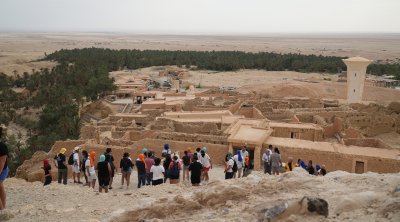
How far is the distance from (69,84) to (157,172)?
41540mm

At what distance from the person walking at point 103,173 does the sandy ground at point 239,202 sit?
1347mm

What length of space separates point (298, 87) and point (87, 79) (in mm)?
24787

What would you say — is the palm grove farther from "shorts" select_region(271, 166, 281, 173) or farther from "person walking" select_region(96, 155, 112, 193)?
"shorts" select_region(271, 166, 281, 173)

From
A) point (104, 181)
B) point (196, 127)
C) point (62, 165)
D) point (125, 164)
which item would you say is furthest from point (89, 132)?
point (104, 181)

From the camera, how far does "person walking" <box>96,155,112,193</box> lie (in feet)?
36.3

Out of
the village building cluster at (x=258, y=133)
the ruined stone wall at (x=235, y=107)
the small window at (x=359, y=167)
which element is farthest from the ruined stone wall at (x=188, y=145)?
the ruined stone wall at (x=235, y=107)

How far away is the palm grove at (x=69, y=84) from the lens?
29.7 meters

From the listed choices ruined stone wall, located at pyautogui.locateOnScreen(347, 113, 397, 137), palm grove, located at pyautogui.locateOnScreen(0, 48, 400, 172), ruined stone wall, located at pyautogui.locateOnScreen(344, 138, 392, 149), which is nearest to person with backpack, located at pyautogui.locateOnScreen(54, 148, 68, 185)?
palm grove, located at pyautogui.locateOnScreen(0, 48, 400, 172)

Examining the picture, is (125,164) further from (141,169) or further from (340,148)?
(340,148)

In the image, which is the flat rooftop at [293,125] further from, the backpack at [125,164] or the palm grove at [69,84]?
the palm grove at [69,84]

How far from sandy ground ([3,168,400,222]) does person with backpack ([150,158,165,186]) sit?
1.41 metres

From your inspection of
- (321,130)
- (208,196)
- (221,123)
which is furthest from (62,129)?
(208,196)

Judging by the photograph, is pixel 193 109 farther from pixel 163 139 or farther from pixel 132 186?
pixel 132 186

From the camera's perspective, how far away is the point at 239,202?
7.25 metres
